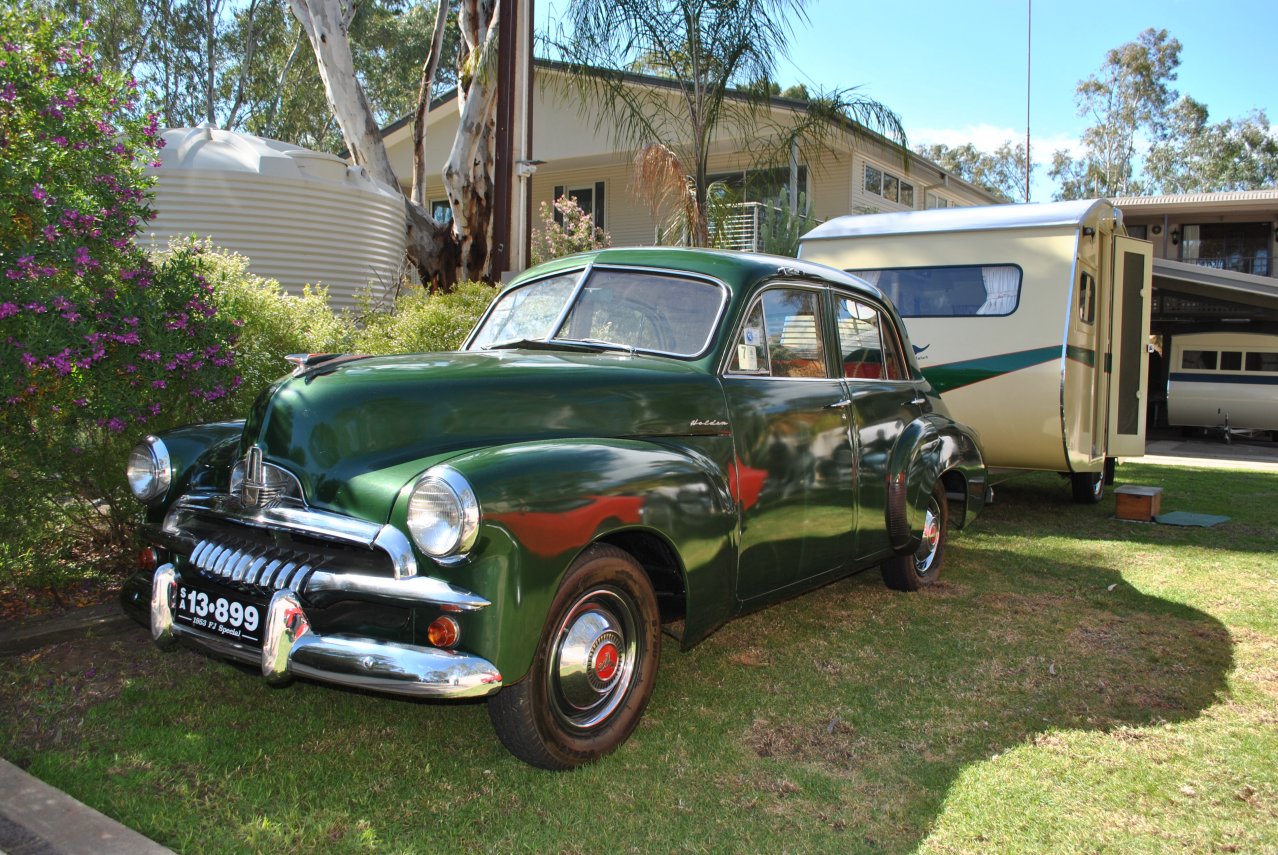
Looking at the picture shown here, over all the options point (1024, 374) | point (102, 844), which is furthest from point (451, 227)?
point (102, 844)

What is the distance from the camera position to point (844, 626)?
507cm

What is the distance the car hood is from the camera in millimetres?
3191

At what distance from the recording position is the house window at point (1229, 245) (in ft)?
87.3

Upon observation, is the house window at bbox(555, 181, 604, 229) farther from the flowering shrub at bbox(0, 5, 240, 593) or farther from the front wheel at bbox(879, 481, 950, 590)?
the flowering shrub at bbox(0, 5, 240, 593)

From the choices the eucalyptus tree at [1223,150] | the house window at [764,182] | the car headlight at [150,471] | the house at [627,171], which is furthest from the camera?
the eucalyptus tree at [1223,150]

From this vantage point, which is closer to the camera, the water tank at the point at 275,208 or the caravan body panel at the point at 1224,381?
the water tank at the point at 275,208

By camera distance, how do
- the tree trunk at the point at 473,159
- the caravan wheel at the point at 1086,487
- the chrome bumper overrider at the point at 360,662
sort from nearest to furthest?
the chrome bumper overrider at the point at 360,662
the caravan wheel at the point at 1086,487
the tree trunk at the point at 473,159

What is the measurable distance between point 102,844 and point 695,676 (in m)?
2.33

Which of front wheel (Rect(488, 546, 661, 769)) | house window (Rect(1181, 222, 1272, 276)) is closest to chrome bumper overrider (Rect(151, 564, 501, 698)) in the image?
front wheel (Rect(488, 546, 661, 769))

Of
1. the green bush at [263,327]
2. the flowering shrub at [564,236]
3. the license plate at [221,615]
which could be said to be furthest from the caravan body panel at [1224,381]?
the license plate at [221,615]

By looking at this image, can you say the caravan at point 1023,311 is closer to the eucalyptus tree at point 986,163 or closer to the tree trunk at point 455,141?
the tree trunk at point 455,141

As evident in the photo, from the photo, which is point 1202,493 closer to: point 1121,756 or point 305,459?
point 1121,756

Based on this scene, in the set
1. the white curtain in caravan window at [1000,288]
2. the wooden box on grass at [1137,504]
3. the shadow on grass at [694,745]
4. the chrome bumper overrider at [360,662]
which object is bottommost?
the shadow on grass at [694,745]

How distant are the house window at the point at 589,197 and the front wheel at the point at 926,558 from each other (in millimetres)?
15916
